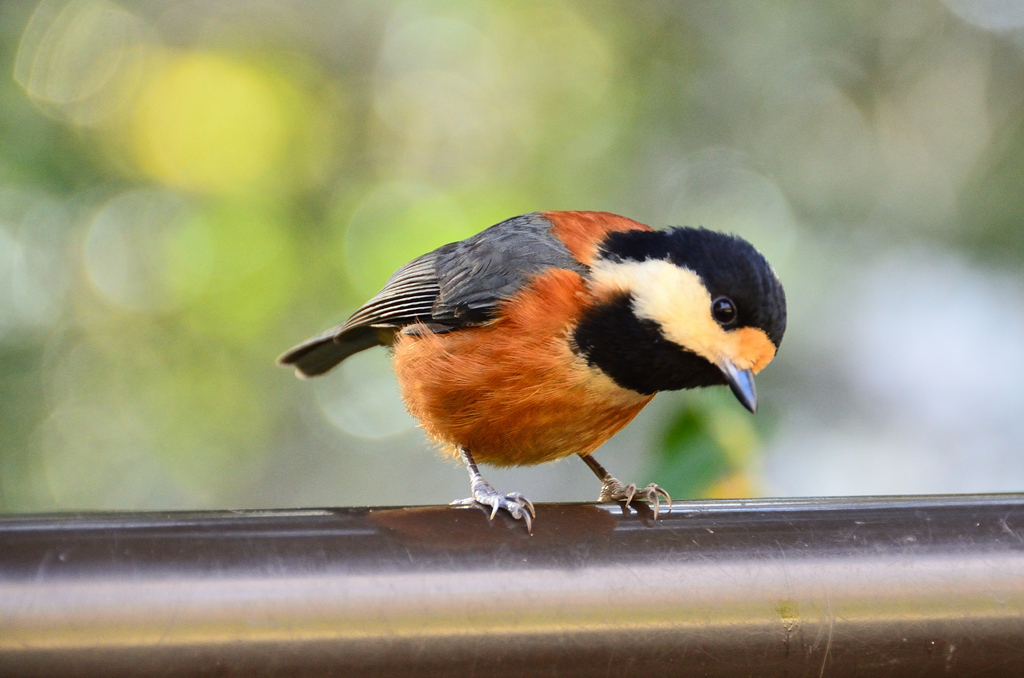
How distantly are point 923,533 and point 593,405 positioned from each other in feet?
2.54

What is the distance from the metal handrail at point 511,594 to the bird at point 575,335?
46 cm

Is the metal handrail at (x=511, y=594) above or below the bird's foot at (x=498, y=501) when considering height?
above

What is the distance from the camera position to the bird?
1.72 m

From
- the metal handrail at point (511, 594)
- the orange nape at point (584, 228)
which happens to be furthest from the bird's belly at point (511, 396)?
the metal handrail at point (511, 594)

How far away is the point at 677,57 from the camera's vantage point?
3.25 metres

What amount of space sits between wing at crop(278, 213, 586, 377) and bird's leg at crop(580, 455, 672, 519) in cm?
46

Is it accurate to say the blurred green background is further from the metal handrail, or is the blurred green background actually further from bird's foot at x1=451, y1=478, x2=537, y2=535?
the metal handrail

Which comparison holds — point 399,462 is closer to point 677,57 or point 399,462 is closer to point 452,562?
point 677,57

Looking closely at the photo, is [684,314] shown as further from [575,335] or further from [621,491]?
[621,491]

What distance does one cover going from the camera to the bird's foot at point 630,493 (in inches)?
70.7

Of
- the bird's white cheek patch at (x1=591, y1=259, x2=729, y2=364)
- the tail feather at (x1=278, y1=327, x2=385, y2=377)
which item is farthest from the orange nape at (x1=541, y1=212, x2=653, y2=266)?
the tail feather at (x1=278, y1=327, x2=385, y2=377)

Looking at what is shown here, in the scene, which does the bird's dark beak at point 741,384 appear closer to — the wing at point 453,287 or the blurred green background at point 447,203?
the wing at point 453,287

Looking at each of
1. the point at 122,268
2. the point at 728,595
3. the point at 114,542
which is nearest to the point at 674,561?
the point at 728,595

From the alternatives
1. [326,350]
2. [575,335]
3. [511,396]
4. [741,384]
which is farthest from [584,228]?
[326,350]
